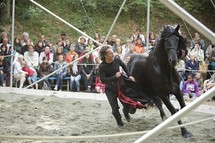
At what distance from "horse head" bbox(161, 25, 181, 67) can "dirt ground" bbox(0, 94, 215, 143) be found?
1.19m

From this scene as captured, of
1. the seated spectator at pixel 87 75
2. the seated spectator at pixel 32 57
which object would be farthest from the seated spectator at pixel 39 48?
the seated spectator at pixel 87 75

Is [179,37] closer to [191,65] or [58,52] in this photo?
[191,65]

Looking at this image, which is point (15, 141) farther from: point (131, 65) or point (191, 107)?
point (191, 107)

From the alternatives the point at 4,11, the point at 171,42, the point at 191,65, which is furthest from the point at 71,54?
the point at 171,42

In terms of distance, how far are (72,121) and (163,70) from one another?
2.05 meters

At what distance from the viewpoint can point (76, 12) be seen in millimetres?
19562

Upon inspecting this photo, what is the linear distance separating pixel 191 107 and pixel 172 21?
53.0 ft

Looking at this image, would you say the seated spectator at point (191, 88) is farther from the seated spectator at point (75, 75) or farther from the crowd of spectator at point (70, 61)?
the seated spectator at point (75, 75)

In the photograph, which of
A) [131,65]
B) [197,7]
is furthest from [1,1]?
[131,65]

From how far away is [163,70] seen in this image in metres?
7.41

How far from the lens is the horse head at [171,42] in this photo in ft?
22.5

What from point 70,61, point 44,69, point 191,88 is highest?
point 70,61

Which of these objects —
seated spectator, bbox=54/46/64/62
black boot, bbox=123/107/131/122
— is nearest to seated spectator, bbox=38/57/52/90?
seated spectator, bbox=54/46/64/62

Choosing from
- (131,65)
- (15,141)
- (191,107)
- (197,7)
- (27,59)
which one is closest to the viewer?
(191,107)
